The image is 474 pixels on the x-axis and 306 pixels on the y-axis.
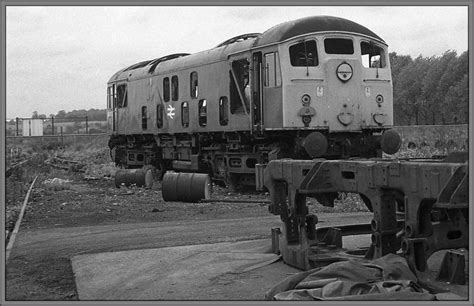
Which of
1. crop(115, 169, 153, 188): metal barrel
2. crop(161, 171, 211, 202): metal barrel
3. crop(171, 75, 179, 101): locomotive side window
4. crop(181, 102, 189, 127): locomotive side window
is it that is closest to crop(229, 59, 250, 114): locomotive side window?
crop(161, 171, 211, 202): metal barrel

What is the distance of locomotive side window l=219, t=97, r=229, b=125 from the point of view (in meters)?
17.4

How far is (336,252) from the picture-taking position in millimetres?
7469

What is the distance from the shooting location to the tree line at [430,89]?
109ft

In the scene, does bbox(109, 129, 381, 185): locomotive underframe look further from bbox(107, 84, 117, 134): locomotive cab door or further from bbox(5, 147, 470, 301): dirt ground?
bbox(107, 84, 117, 134): locomotive cab door

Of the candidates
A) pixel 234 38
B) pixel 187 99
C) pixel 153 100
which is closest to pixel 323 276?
pixel 234 38

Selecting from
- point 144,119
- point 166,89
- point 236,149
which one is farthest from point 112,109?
point 236,149

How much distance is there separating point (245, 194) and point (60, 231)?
6536 mm

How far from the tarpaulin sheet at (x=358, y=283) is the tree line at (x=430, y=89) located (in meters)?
26.4

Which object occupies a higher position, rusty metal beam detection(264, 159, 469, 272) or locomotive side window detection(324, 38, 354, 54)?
locomotive side window detection(324, 38, 354, 54)

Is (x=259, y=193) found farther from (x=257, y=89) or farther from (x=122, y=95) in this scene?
(x=122, y=95)

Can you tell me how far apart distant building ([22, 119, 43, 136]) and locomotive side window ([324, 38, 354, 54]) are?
4398 cm

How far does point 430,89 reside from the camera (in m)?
36.3

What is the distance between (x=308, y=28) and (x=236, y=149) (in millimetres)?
3794

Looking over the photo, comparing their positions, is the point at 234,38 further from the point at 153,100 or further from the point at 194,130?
the point at 153,100
